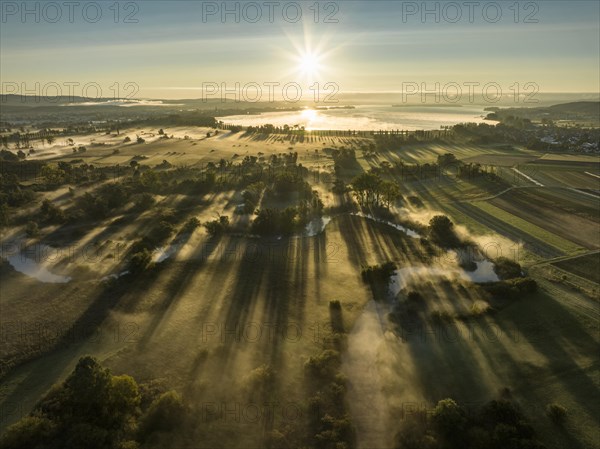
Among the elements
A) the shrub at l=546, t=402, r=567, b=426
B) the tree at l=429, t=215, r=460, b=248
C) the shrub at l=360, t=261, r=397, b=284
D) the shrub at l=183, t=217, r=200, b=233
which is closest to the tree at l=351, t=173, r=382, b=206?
the tree at l=429, t=215, r=460, b=248

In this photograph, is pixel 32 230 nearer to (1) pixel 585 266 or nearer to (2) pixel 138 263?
(2) pixel 138 263

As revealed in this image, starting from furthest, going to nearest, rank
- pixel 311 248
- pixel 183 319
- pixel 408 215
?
pixel 408 215 → pixel 311 248 → pixel 183 319

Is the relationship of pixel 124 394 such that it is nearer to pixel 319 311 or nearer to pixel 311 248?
pixel 319 311

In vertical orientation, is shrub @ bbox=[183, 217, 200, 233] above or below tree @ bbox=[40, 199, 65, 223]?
below

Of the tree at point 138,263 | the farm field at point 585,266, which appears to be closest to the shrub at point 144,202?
the tree at point 138,263

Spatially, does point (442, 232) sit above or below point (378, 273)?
above

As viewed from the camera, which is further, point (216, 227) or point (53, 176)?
point (53, 176)

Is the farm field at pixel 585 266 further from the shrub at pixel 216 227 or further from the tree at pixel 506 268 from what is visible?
the shrub at pixel 216 227

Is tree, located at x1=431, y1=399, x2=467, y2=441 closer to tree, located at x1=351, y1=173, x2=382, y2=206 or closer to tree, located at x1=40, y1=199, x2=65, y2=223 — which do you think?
tree, located at x1=351, y1=173, x2=382, y2=206

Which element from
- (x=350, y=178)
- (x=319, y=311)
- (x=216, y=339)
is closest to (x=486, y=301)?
(x=319, y=311)

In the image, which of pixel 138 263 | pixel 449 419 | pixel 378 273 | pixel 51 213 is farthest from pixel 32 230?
pixel 449 419

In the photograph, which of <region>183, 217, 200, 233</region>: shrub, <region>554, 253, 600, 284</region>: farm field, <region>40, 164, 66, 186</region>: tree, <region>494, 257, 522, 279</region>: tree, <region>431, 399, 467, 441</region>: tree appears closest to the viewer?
<region>431, 399, 467, 441</region>: tree
